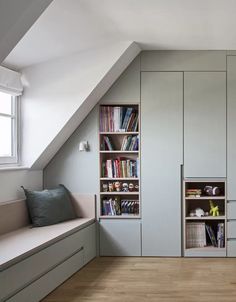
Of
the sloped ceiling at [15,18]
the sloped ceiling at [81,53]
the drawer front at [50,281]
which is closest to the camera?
the sloped ceiling at [15,18]

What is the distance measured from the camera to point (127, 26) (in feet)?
13.6

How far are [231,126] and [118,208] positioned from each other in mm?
1706

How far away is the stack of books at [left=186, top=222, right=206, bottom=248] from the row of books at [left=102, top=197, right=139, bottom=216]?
68cm

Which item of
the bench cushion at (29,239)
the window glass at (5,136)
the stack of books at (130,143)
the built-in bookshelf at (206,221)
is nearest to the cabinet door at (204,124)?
the built-in bookshelf at (206,221)

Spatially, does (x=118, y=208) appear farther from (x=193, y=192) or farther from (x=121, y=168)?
(x=193, y=192)

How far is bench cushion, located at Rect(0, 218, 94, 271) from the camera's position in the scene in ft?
10.6

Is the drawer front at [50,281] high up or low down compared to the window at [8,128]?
down

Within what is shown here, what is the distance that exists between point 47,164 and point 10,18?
3113 millimetres

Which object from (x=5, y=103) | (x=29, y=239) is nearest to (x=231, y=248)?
(x=29, y=239)

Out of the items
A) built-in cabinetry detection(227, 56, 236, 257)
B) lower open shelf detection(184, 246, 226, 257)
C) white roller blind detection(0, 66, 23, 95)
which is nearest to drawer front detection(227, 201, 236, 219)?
built-in cabinetry detection(227, 56, 236, 257)

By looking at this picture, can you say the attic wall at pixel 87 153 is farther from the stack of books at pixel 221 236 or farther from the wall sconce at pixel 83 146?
the stack of books at pixel 221 236

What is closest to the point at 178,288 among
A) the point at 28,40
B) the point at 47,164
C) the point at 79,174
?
the point at 79,174

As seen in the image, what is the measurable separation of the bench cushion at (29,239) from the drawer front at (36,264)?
50 millimetres

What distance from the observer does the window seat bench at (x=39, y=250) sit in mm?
3203
